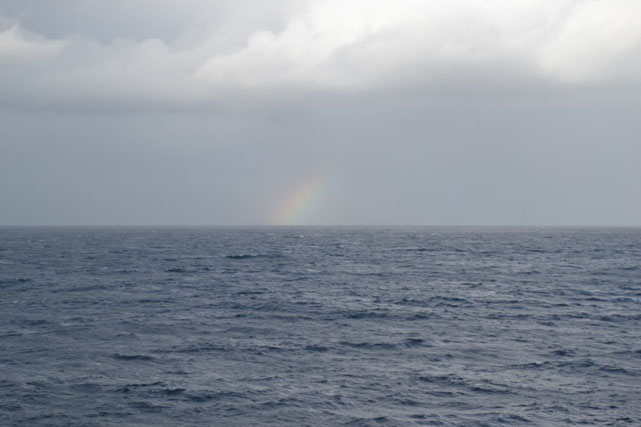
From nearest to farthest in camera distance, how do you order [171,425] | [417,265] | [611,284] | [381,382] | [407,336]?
[171,425] < [381,382] < [407,336] < [611,284] < [417,265]

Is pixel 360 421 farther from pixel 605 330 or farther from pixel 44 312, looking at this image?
pixel 44 312

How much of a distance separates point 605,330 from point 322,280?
45.2 meters

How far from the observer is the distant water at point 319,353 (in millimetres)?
28938

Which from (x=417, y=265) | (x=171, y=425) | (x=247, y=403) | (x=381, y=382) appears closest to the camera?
(x=171, y=425)

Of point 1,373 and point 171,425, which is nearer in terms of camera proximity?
point 171,425

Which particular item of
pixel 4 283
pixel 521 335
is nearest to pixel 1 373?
pixel 521 335

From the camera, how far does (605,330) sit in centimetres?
4866

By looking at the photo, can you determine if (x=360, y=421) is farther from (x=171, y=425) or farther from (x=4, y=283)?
(x=4, y=283)

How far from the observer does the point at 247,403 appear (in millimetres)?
30062

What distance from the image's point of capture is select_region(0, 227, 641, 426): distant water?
2894 centimetres

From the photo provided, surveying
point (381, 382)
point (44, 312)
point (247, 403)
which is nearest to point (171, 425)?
point (247, 403)

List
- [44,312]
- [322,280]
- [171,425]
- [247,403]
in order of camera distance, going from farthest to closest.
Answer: [322,280], [44,312], [247,403], [171,425]

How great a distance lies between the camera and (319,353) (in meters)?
40.5

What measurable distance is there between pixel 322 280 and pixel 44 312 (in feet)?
133
